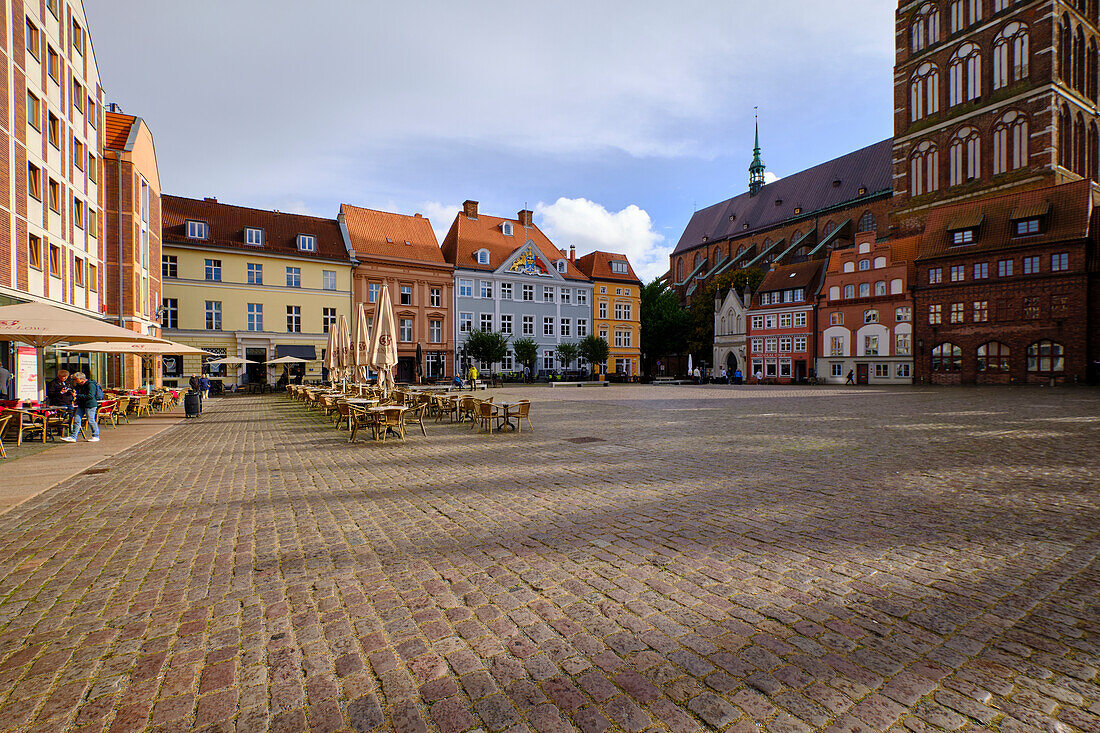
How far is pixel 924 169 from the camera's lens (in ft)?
164

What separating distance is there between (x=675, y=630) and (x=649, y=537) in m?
1.85

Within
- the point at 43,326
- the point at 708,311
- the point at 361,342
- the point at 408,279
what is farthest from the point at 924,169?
the point at 43,326

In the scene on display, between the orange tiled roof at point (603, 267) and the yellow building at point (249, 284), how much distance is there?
25766 millimetres

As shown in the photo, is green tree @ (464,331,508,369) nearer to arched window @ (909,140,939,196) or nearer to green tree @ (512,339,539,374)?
green tree @ (512,339,539,374)

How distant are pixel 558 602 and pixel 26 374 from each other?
21853 millimetres

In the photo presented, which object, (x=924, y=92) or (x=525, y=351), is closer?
(x=924, y=92)

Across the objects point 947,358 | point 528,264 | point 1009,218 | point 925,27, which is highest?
point 925,27

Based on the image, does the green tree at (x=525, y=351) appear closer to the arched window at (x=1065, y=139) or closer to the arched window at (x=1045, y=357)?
the arched window at (x=1045, y=357)

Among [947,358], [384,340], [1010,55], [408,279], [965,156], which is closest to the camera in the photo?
[384,340]

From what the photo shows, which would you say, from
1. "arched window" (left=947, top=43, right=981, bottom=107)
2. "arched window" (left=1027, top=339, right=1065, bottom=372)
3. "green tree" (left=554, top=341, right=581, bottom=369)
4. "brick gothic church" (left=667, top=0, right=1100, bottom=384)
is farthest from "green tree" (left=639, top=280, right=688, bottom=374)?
"arched window" (left=1027, top=339, right=1065, bottom=372)

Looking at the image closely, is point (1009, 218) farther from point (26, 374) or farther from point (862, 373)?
point (26, 374)

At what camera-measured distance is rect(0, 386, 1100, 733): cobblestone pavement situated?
279cm

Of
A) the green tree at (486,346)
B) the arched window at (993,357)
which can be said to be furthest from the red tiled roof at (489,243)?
the arched window at (993,357)

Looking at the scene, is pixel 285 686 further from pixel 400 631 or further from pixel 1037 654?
pixel 1037 654
